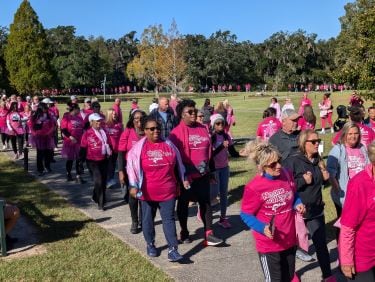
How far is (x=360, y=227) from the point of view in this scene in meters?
3.49

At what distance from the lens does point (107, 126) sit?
997 cm

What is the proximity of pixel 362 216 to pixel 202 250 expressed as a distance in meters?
3.47

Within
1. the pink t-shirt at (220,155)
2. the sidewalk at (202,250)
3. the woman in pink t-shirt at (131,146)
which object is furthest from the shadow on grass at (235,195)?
the woman in pink t-shirt at (131,146)

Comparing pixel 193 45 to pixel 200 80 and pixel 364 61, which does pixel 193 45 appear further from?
pixel 364 61

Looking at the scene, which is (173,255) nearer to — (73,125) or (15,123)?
(73,125)

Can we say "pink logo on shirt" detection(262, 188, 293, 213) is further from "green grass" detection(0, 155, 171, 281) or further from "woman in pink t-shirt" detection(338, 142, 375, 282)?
"green grass" detection(0, 155, 171, 281)

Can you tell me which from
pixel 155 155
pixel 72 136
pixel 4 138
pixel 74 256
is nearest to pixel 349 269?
pixel 155 155

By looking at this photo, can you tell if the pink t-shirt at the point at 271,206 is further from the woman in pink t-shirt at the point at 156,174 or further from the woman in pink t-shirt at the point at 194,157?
the woman in pink t-shirt at the point at 194,157

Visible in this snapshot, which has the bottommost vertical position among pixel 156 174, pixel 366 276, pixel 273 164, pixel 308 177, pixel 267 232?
pixel 366 276

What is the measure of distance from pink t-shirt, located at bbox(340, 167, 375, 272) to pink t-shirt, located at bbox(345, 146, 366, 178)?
2.20 metres

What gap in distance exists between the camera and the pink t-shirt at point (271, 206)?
4.12 metres

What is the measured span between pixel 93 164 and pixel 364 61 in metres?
7.40

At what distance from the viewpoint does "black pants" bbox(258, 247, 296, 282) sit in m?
4.18

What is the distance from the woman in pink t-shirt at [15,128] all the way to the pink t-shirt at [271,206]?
12.5m
